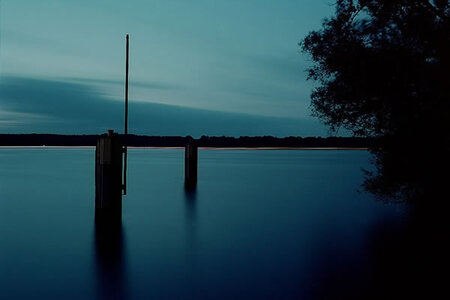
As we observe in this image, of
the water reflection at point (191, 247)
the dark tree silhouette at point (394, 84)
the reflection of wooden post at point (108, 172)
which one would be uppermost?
the dark tree silhouette at point (394, 84)

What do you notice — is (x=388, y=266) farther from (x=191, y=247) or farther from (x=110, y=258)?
(x=110, y=258)

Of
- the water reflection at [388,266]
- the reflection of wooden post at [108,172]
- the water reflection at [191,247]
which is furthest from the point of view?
the reflection of wooden post at [108,172]

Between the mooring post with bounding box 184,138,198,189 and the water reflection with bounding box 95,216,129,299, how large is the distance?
9.43 metres

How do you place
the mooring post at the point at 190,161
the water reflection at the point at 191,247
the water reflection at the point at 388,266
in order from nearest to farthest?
1. the water reflection at the point at 388,266
2. the water reflection at the point at 191,247
3. the mooring post at the point at 190,161

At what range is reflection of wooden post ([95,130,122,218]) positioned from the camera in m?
10.9

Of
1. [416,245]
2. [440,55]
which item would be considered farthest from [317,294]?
[440,55]

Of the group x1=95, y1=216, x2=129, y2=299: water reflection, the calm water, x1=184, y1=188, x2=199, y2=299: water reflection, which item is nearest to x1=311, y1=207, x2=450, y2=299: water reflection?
the calm water

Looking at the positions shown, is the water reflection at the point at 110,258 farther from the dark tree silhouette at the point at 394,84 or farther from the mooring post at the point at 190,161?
the mooring post at the point at 190,161

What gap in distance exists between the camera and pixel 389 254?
856 cm

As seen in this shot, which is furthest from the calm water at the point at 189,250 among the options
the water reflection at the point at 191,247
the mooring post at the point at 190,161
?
the mooring post at the point at 190,161

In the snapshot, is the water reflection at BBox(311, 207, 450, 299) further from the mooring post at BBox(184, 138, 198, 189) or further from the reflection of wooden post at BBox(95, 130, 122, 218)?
the mooring post at BBox(184, 138, 198, 189)

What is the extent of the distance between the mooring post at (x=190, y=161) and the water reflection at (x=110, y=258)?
9.43 metres

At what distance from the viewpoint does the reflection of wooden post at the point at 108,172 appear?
429 inches

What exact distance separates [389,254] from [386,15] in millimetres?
7225
